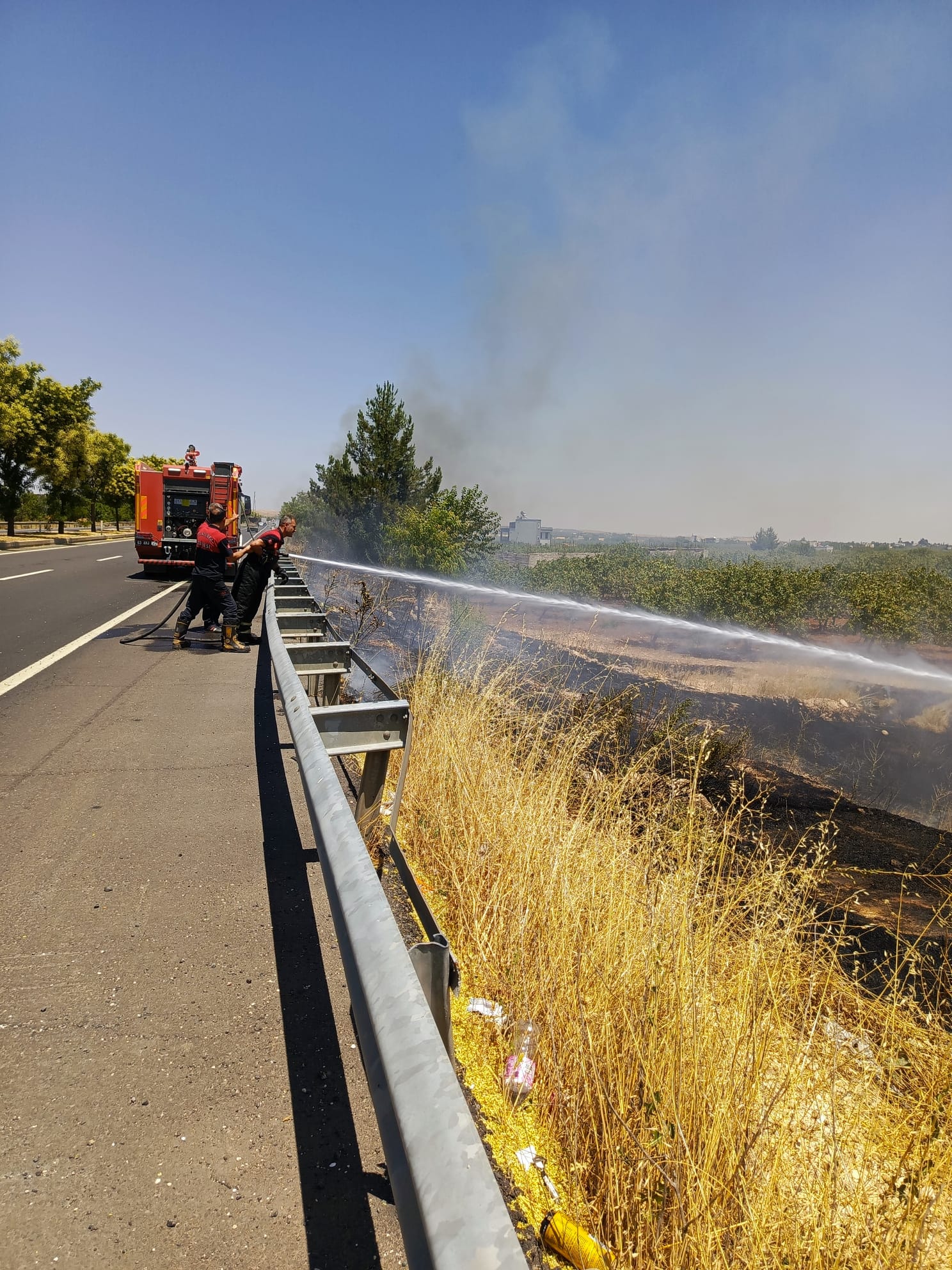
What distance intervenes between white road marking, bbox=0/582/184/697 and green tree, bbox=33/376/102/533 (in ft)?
93.1

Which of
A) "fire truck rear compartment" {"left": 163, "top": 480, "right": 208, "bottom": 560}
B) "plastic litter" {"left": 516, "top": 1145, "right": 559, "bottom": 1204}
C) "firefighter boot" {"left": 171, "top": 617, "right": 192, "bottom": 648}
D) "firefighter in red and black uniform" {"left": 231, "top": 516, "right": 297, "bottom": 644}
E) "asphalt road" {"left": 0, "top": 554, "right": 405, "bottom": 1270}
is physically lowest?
"plastic litter" {"left": 516, "top": 1145, "right": 559, "bottom": 1204}

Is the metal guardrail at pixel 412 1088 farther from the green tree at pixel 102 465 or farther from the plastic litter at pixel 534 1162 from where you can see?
the green tree at pixel 102 465

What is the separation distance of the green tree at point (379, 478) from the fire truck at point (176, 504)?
1592 centimetres

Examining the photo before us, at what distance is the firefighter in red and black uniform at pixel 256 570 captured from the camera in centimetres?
848

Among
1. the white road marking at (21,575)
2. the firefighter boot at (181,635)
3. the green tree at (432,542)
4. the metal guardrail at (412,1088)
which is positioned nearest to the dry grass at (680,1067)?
the metal guardrail at (412,1088)

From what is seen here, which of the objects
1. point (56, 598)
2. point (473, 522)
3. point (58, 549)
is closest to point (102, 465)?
point (58, 549)

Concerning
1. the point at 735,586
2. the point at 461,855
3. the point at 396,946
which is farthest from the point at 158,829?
the point at 735,586

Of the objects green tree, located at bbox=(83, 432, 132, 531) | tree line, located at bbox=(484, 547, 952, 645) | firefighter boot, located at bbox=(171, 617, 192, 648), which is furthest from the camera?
green tree, located at bbox=(83, 432, 132, 531)

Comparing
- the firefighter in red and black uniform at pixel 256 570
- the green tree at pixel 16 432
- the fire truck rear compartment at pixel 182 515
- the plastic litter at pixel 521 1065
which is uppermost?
the green tree at pixel 16 432

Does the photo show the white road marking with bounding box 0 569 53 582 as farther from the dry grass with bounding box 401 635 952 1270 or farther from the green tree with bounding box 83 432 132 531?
the green tree with bounding box 83 432 132 531

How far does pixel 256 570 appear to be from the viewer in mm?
8531

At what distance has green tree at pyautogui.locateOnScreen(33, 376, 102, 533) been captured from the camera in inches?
1361

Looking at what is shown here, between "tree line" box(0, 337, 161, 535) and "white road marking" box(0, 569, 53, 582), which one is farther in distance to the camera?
"tree line" box(0, 337, 161, 535)

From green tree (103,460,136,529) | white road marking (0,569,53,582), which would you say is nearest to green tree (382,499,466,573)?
white road marking (0,569,53,582)
